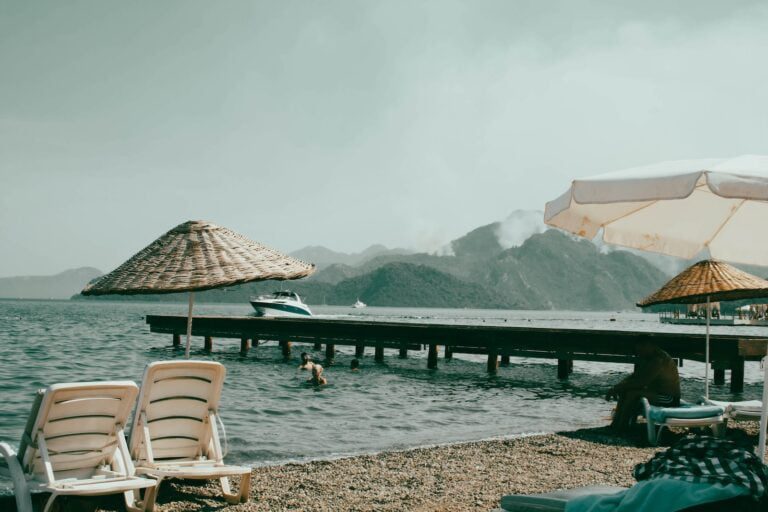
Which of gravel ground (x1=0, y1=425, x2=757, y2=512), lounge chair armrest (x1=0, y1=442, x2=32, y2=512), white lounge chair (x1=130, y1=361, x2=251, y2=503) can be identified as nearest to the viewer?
lounge chair armrest (x1=0, y1=442, x2=32, y2=512)

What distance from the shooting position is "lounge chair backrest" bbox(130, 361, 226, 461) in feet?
20.5

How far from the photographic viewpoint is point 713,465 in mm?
3689

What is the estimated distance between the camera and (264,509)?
6312mm

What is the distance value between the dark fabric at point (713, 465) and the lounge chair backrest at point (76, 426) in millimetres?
4170

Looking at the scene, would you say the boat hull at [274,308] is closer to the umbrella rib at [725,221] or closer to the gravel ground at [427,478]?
the gravel ground at [427,478]

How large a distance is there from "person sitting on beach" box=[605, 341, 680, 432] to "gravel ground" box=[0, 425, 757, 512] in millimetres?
901

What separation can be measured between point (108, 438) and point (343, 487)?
2.40 m

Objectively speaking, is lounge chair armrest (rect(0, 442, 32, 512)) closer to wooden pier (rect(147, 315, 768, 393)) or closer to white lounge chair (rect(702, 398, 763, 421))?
white lounge chair (rect(702, 398, 763, 421))

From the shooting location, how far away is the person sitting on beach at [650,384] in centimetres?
1027

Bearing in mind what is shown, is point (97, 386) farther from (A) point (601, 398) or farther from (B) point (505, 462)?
(A) point (601, 398)

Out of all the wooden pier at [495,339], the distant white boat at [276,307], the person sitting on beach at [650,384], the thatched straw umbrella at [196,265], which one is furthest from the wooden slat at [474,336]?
the distant white boat at [276,307]

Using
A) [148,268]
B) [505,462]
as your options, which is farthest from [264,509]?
[505,462]

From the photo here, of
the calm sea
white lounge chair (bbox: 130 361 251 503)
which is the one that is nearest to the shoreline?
white lounge chair (bbox: 130 361 251 503)

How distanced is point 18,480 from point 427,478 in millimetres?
3957
